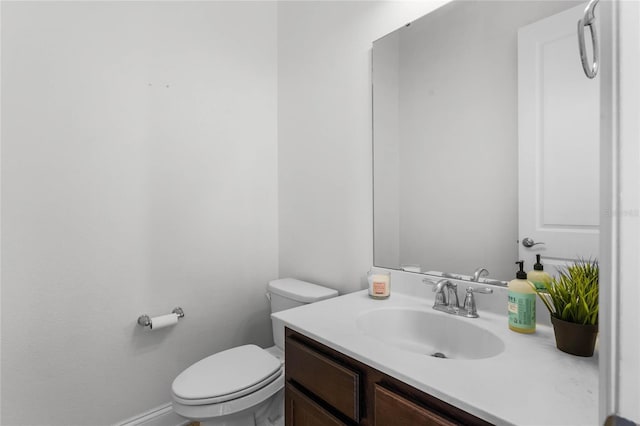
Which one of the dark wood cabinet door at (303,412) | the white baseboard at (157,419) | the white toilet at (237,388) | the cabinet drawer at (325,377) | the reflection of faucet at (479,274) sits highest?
the reflection of faucet at (479,274)

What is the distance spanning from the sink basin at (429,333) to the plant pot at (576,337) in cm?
16

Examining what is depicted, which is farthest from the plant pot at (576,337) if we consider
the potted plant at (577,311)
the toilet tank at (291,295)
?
the toilet tank at (291,295)

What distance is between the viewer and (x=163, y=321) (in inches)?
61.0

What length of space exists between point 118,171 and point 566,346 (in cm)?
176

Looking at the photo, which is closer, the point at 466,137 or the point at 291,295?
the point at 466,137

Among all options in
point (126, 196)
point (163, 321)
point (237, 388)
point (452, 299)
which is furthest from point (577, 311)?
point (126, 196)

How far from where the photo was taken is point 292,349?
3.50 ft

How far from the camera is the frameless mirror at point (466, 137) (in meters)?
0.97

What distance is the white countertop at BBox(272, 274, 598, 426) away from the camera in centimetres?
58

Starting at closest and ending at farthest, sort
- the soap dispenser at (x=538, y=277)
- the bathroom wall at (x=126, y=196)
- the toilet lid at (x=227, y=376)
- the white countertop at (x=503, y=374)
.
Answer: the white countertop at (x=503, y=374), the soap dispenser at (x=538, y=277), the toilet lid at (x=227, y=376), the bathroom wall at (x=126, y=196)

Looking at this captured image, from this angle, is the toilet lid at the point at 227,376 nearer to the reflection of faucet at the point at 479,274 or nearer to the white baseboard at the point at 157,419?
the white baseboard at the point at 157,419

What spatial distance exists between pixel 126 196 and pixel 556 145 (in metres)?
1.70

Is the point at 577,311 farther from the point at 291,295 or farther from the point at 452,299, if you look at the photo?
the point at 291,295

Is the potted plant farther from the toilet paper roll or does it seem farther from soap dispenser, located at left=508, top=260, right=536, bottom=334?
the toilet paper roll
